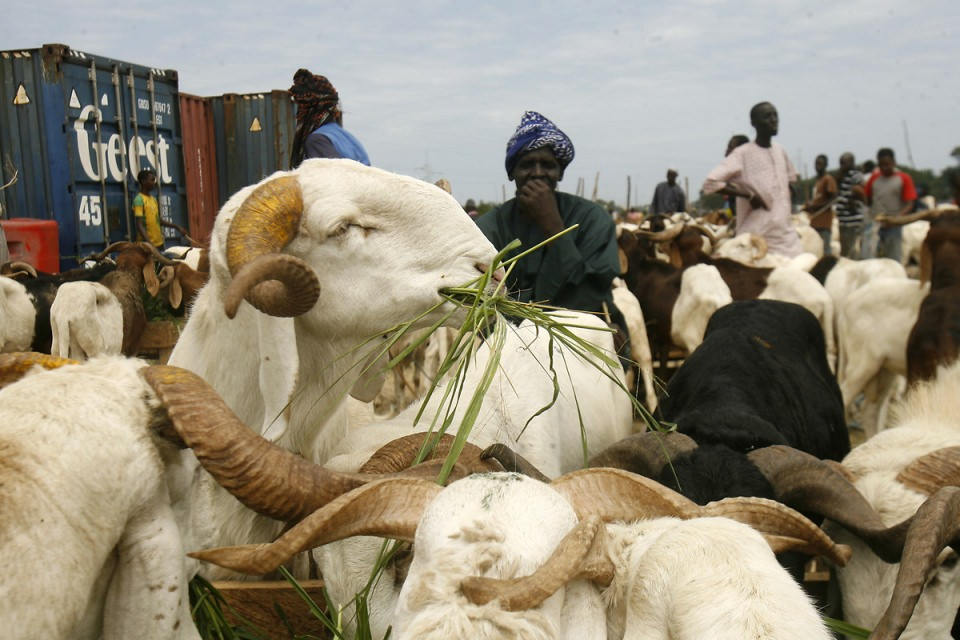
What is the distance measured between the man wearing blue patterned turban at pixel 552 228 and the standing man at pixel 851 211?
12.4 meters

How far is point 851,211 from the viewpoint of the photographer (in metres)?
16.1

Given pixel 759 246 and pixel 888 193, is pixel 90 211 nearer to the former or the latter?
pixel 759 246

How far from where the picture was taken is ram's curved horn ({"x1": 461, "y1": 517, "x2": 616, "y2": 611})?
170cm

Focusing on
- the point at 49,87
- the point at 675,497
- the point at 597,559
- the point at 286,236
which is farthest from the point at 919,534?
the point at 49,87

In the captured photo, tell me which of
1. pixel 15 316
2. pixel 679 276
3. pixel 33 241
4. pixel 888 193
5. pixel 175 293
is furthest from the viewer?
pixel 888 193

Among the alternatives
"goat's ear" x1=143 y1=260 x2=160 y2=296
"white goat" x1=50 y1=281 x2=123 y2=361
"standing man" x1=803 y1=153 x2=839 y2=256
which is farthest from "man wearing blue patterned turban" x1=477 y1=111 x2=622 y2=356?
"standing man" x1=803 y1=153 x2=839 y2=256

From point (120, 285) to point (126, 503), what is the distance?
780 centimetres

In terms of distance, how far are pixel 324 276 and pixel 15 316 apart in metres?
6.00

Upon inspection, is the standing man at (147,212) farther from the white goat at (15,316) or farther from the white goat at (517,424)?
the white goat at (517,424)

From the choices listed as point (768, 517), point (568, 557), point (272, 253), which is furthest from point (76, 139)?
point (568, 557)

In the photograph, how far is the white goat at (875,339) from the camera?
7656 mm

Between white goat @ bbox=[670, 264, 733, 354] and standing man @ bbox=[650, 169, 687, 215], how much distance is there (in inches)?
511

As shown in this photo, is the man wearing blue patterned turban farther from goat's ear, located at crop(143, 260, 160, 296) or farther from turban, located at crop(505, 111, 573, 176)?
goat's ear, located at crop(143, 260, 160, 296)

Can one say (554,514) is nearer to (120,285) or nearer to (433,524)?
(433,524)
